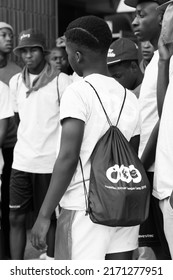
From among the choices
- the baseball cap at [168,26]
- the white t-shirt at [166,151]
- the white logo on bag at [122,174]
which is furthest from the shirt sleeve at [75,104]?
the baseball cap at [168,26]

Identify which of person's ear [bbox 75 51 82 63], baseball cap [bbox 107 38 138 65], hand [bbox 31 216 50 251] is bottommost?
hand [bbox 31 216 50 251]

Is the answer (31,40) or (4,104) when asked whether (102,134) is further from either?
(31,40)

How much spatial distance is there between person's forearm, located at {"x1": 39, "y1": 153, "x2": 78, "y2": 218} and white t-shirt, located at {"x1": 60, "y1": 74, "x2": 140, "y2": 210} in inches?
3.4

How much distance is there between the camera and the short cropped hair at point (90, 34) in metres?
3.12

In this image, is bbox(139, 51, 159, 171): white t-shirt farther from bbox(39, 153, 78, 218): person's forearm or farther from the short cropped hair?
bbox(39, 153, 78, 218): person's forearm

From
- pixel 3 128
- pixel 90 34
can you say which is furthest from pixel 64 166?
pixel 3 128

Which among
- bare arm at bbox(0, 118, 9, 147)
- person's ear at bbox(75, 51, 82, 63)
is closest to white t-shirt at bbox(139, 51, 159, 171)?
person's ear at bbox(75, 51, 82, 63)

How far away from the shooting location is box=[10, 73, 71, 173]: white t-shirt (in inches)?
198

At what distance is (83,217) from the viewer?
3.01 metres

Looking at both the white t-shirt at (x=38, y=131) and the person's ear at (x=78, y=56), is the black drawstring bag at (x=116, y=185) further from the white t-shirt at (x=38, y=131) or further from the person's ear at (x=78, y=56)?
the white t-shirt at (x=38, y=131)

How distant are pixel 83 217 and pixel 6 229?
316cm

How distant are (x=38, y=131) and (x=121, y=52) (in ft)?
3.74

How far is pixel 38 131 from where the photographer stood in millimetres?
5078

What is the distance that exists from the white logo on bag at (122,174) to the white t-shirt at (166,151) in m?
0.13
